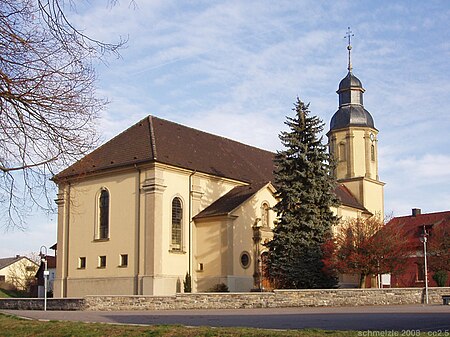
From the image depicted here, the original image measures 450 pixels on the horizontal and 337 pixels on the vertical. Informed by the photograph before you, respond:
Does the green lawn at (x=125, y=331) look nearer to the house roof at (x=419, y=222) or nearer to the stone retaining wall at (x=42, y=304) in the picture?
A: the stone retaining wall at (x=42, y=304)

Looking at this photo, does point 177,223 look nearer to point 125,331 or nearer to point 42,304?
point 42,304

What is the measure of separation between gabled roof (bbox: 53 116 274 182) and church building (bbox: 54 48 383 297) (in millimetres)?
99

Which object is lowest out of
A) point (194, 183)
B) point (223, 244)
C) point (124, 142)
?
point (223, 244)

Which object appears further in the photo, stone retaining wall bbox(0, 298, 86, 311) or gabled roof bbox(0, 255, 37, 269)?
gabled roof bbox(0, 255, 37, 269)

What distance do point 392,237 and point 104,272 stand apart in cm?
1860

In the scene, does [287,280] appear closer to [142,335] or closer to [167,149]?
[167,149]

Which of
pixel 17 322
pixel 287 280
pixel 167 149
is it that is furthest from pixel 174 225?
pixel 17 322

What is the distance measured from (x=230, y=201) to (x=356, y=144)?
2139 centimetres

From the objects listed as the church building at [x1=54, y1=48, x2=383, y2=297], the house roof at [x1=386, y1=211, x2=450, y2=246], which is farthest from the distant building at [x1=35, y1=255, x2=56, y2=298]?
the house roof at [x1=386, y1=211, x2=450, y2=246]

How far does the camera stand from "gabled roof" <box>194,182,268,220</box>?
4059 centimetres

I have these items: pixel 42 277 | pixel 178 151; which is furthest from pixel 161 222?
pixel 42 277

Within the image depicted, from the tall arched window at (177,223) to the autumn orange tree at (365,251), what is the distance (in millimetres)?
9830

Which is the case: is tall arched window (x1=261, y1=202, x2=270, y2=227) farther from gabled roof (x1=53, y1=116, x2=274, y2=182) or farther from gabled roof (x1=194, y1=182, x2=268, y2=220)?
gabled roof (x1=53, y1=116, x2=274, y2=182)

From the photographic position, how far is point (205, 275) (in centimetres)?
4062
